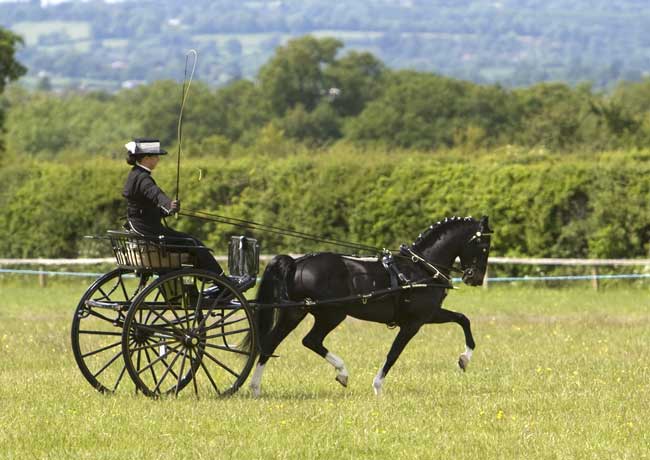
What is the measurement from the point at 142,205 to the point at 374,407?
250 centimetres

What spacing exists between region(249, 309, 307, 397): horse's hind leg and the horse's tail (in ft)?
0.15

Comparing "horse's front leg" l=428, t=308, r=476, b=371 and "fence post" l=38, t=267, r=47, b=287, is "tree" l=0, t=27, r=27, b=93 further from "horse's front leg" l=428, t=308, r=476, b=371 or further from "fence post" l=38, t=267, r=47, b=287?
"horse's front leg" l=428, t=308, r=476, b=371

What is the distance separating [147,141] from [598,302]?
42.3 ft

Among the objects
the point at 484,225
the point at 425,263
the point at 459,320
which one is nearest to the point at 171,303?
the point at 425,263

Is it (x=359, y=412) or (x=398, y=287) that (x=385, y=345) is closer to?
(x=398, y=287)

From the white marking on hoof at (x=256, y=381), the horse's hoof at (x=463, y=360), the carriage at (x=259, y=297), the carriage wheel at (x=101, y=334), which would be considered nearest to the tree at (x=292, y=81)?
the carriage wheel at (x=101, y=334)

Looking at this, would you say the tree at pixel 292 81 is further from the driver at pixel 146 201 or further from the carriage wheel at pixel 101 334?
the driver at pixel 146 201

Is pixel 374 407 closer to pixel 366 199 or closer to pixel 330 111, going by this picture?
pixel 366 199

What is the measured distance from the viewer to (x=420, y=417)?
10.5 meters

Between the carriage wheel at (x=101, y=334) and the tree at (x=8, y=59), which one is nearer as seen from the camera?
the carriage wheel at (x=101, y=334)

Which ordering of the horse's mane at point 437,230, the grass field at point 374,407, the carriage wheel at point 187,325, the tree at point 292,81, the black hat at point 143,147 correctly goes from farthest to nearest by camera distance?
the tree at point 292,81, the horse's mane at point 437,230, the black hat at point 143,147, the carriage wheel at point 187,325, the grass field at point 374,407

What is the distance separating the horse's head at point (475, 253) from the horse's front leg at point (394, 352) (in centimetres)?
76

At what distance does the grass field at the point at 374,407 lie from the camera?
9180 millimetres

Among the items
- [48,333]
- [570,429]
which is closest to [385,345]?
[48,333]
